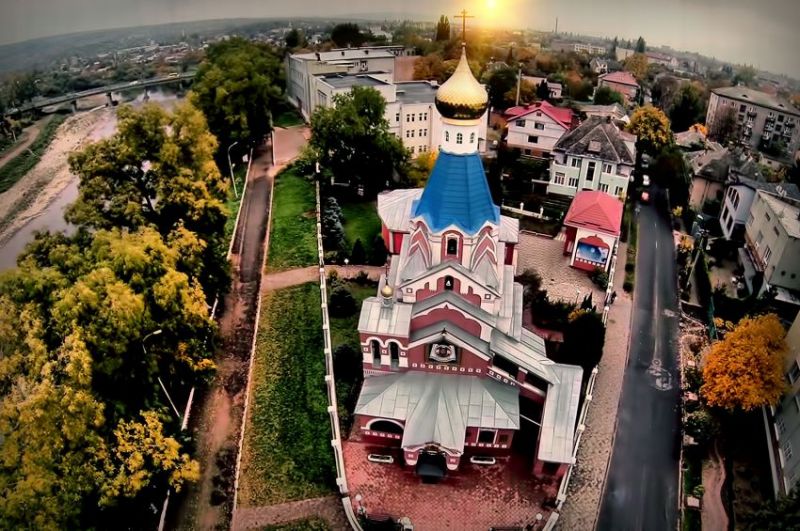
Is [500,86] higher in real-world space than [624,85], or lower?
higher

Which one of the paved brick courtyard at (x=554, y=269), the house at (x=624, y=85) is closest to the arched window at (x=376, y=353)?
the paved brick courtyard at (x=554, y=269)

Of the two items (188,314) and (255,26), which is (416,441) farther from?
(255,26)

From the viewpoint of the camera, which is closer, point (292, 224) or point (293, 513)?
point (293, 513)

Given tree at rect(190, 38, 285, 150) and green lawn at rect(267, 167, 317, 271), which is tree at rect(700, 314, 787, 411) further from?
tree at rect(190, 38, 285, 150)

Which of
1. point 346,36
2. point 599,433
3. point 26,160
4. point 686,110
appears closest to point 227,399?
point 599,433

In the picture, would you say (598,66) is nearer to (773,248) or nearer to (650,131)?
(650,131)

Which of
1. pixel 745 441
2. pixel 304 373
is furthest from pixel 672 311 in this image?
pixel 304 373
